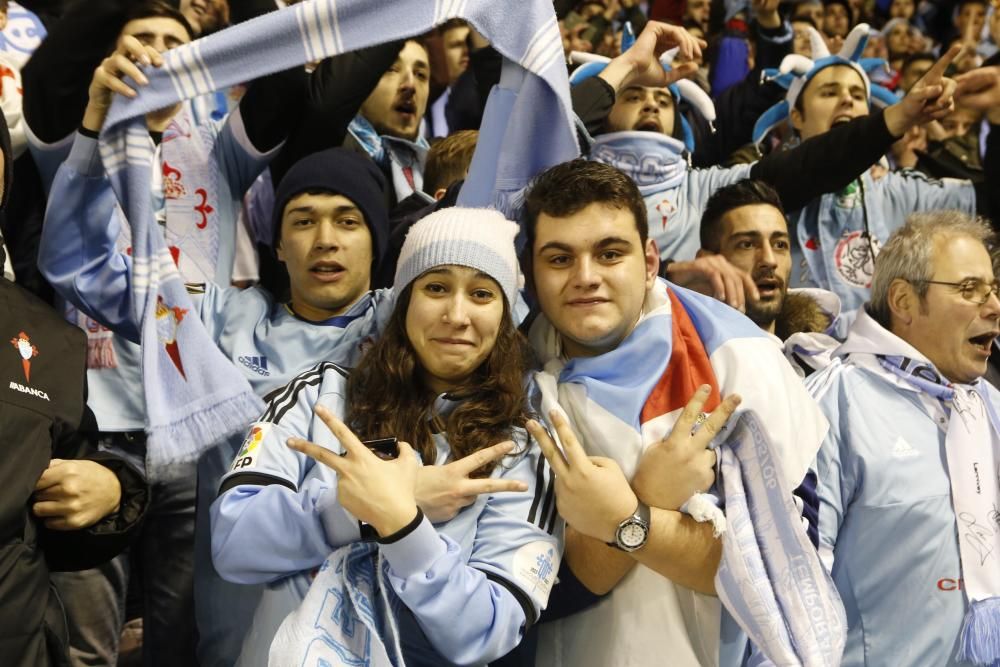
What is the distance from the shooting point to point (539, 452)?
2.56m

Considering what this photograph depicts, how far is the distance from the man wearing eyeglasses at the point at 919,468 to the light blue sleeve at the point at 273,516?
1444mm

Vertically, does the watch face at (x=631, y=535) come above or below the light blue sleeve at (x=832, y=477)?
above

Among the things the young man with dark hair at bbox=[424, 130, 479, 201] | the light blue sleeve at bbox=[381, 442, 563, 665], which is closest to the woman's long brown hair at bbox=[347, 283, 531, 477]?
the light blue sleeve at bbox=[381, 442, 563, 665]

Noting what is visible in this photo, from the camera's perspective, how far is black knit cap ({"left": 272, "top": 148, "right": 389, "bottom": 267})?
3264 millimetres

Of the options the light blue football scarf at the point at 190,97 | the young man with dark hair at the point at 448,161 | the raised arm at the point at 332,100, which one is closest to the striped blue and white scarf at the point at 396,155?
the young man with dark hair at the point at 448,161

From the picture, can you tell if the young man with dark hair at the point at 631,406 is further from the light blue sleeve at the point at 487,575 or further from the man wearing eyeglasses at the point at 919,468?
the man wearing eyeglasses at the point at 919,468

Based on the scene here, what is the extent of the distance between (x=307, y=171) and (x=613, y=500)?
56.5 inches

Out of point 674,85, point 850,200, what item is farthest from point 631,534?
point 674,85

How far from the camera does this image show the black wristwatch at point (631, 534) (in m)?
2.39

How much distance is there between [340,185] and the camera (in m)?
3.27

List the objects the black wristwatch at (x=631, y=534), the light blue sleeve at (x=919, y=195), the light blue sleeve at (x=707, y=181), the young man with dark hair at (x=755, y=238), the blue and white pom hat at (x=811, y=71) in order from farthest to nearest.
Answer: the blue and white pom hat at (x=811, y=71) → the light blue sleeve at (x=919, y=195) → the light blue sleeve at (x=707, y=181) → the young man with dark hair at (x=755, y=238) → the black wristwatch at (x=631, y=534)

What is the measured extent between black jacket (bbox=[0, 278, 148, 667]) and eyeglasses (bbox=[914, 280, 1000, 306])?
7.94 ft

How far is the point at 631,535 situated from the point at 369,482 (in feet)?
1.89

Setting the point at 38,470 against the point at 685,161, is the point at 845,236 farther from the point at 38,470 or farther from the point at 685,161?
the point at 38,470
